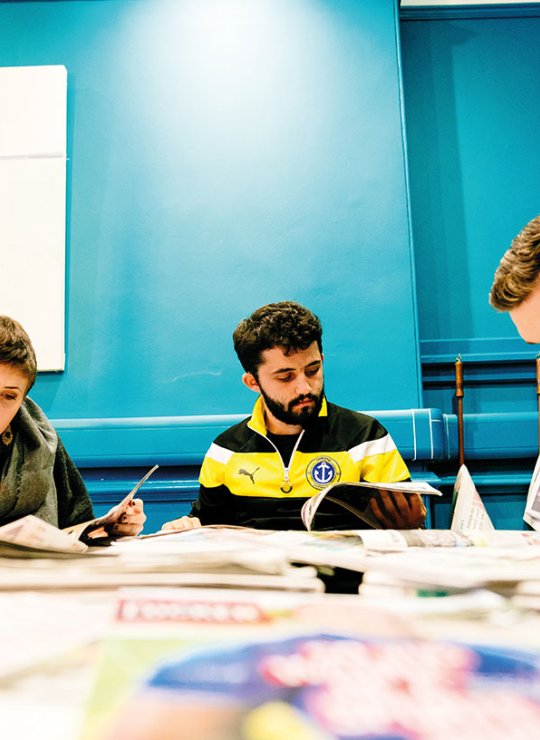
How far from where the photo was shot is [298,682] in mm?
213

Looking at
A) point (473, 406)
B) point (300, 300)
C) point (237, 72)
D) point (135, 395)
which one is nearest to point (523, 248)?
point (300, 300)

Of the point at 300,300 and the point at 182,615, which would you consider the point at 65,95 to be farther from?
the point at 182,615

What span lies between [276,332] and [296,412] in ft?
0.58

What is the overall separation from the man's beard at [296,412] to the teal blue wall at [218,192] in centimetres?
49

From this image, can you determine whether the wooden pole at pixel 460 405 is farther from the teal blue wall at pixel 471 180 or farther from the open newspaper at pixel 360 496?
the open newspaper at pixel 360 496

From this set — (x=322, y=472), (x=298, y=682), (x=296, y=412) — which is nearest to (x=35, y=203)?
(x=296, y=412)

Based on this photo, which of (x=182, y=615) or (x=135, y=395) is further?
(x=135, y=395)

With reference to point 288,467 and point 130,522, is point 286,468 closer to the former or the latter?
point 288,467

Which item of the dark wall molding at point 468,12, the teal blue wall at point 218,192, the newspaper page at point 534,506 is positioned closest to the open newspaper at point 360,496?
the newspaper page at point 534,506

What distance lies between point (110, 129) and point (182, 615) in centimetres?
187

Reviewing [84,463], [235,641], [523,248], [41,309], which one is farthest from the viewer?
[41,309]

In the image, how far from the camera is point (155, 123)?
186 centimetres

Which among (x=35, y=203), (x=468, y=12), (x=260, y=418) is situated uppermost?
(x=468, y=12)

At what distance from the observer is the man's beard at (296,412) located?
1209 millimetres
